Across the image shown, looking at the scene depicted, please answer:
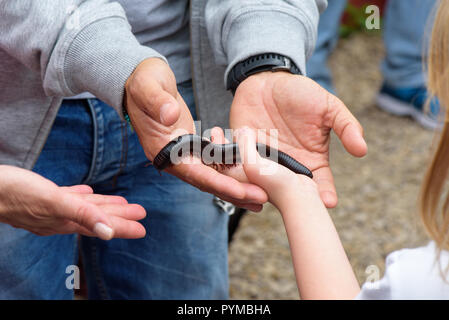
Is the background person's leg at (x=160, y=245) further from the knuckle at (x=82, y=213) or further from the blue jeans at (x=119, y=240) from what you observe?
the knuckle at (x=82, y=213)

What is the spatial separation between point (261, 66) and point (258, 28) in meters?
0.14

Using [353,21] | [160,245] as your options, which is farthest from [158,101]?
[353,21]

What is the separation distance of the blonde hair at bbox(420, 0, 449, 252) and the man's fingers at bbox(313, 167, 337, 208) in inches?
11.9

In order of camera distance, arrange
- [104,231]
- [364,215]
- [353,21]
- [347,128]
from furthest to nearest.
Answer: [353,21] < [364,215] < [347,128] < [104,231]

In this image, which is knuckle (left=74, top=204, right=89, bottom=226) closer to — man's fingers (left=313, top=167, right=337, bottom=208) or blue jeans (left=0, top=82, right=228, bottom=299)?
blue jeans (left=0, top=82, right=228, bottom=299)

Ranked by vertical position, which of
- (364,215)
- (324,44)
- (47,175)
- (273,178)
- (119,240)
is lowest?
(364,215)

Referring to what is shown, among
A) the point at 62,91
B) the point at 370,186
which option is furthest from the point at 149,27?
the point at 370,186

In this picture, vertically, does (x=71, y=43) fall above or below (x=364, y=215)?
above

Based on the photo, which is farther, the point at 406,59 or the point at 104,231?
the point at 406,59

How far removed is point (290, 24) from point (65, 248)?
4.27 feet

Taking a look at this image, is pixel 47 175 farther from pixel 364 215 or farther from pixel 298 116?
pixel 364 215

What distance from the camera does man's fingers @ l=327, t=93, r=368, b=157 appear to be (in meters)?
1.61

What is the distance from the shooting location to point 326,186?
171cm
